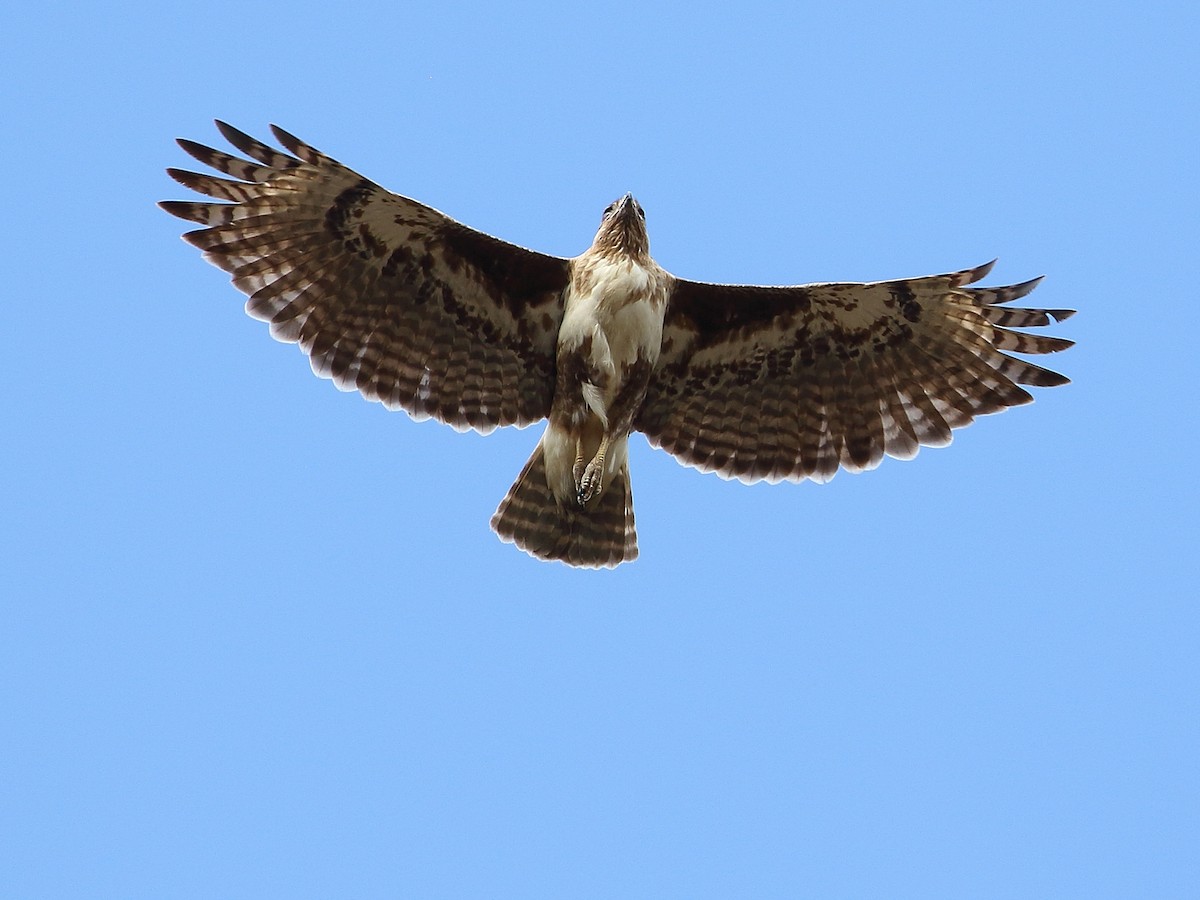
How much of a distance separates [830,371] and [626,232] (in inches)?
60.7

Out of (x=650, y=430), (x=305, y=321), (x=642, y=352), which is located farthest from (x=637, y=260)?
(x=305, y=321)

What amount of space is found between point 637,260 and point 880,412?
5.84ft

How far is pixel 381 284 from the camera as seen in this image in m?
9.88

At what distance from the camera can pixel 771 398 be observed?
10328 mm

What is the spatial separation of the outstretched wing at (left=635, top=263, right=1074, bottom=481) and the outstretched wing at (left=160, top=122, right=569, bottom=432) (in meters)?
0.86

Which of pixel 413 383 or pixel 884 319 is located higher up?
pixel 884 319

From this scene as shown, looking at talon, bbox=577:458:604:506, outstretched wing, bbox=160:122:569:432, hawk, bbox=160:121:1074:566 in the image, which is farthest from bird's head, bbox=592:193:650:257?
talon, bbox=577:458:604:506

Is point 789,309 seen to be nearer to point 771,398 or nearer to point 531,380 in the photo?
point 771,398

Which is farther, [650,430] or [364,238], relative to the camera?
[650,430]

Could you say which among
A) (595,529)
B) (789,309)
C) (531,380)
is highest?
(789,309)

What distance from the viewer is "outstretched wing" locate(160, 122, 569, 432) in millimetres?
9508

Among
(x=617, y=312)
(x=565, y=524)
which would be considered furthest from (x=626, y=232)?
(x=565, y=524)

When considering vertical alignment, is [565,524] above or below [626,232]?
below

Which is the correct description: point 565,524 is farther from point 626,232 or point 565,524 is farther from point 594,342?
point 626,232
